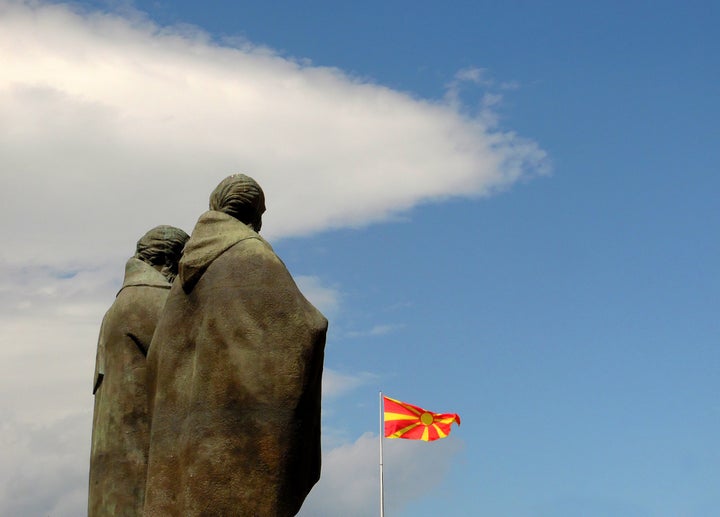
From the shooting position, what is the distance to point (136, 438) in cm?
1235

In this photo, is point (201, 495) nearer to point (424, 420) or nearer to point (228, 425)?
point (228, 425)

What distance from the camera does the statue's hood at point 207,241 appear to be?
10609 millimetres

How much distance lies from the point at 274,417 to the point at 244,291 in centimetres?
101

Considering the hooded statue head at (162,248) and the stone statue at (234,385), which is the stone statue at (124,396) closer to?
the hooded statue head at (162,248)

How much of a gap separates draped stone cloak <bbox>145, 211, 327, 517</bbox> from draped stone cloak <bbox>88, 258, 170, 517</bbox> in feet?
5.70

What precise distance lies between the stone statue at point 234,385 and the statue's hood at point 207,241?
1cm

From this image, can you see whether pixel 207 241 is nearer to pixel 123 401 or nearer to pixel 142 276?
pixel 123 401

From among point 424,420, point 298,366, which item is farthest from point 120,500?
point 424,420

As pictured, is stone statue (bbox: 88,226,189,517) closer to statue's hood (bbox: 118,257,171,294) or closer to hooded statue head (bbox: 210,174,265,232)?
statue's hood (bbox: 118,257,171,294)

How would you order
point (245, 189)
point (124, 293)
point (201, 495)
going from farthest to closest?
point (124, 293)
point (245, 189)
point (201, 495)

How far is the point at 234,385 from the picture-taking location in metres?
10.2

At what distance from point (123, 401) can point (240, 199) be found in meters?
2.61

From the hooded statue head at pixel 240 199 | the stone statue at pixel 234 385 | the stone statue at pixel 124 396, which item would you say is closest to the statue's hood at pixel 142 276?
the stone statue at pixel 124 396

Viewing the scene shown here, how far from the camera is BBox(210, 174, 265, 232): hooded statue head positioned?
11.0 meters
